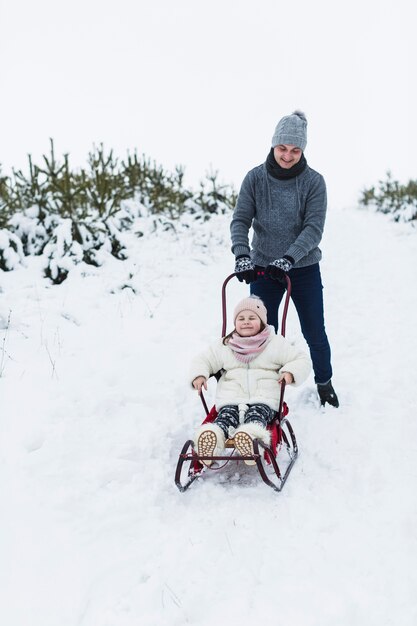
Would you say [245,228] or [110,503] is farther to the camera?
[245,228]

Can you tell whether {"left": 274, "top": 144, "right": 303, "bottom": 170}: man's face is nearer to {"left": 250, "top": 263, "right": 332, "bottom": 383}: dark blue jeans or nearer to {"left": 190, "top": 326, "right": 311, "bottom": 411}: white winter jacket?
{"left": 250, "top": 263, "right": 332, "bottom": 383}: dark blue jeans

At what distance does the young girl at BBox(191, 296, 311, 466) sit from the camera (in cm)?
349

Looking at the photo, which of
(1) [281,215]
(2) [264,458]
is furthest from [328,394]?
(1) [281,215]

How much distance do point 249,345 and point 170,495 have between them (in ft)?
3.90

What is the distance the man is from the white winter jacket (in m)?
0.49

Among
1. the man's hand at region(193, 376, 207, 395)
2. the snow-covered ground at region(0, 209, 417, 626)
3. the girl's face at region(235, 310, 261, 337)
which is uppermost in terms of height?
the girl's face at region(235, 310, 261, 337)

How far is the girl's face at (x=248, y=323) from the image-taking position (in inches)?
147

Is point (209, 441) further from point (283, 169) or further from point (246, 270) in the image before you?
point (283, 169)

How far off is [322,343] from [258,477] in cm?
130

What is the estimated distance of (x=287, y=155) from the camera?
144 inches

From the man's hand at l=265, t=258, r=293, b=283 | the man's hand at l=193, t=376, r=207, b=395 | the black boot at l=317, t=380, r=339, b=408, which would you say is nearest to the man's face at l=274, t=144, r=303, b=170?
the man's hand at l=265, t=258, r=293, b=283

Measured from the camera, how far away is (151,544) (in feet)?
9.38

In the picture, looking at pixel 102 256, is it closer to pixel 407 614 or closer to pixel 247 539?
pixel 247 539

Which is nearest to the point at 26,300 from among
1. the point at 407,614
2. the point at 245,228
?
the point at 245,228
